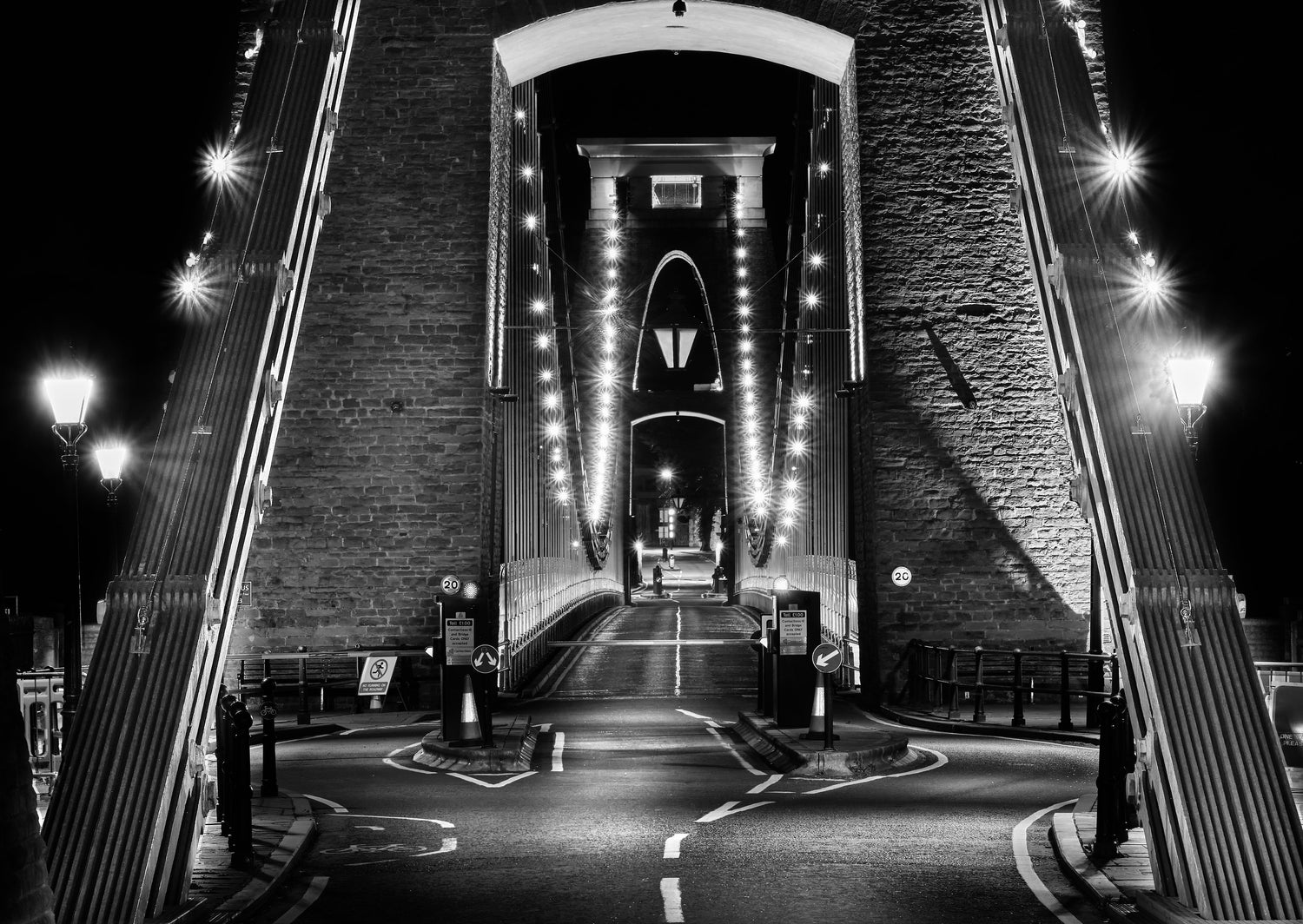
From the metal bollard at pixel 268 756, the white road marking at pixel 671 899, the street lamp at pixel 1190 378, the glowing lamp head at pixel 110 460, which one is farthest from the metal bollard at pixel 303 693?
the white road marking at pixel 671 899

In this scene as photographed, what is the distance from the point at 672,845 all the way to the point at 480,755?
4.69 m

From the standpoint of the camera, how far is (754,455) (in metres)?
50.3

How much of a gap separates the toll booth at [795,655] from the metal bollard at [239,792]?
7.48m

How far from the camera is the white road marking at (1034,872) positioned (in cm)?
746

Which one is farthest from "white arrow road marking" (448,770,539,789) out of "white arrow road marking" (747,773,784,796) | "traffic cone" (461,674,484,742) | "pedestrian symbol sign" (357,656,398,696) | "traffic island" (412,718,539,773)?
"pedestrian symbol sign" (357,656,398,696)

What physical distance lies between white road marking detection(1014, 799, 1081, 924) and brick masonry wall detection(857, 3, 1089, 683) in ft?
29.5

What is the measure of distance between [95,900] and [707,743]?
953cm

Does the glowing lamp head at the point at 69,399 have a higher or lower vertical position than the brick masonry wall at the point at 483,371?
lower

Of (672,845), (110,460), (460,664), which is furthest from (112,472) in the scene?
(672,845)

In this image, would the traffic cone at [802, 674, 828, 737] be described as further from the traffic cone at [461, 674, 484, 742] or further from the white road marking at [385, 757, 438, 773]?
the white road marking at [385, 757, 438, 773]

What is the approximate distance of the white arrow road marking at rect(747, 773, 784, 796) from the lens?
1199 cm

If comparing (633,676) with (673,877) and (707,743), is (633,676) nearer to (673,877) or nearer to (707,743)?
(707,743)

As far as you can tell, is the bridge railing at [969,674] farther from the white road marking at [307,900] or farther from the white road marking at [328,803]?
the white road marking at [307,900]

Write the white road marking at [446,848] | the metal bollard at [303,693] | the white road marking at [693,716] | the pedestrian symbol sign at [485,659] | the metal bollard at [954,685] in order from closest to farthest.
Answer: the white road marking at [446,848], the pedestrian symbol sign at [485,659], the metal bollard at [954,685], the metal bollard at [303,693], the white road marking at [693,716]
